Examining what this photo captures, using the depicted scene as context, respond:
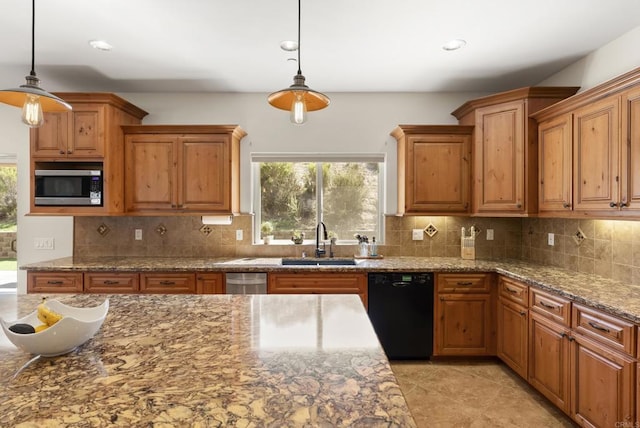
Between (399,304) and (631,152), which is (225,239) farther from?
(631,152)

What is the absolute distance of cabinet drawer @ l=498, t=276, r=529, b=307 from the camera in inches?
106

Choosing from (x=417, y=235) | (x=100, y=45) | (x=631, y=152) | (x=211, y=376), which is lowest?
(x=211, y=376)

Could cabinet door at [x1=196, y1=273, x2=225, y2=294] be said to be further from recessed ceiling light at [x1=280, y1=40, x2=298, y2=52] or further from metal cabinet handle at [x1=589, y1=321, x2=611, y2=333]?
metal cabinet handle at [x1=589, y1=321, x2=611, y2=333]

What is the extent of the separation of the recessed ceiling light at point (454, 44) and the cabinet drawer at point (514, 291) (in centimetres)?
191

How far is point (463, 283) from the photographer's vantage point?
3.15 metres

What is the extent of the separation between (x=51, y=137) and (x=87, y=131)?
336 mm

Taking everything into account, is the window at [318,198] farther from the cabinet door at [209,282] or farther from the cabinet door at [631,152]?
the cabinet door at [631,152]

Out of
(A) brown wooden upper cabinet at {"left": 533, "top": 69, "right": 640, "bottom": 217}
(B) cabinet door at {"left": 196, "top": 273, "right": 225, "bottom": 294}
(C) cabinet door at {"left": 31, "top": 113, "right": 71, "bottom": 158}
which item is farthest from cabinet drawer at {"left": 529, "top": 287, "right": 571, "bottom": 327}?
(C) cabinet door at {"left": 31, "top": 113, "right": 71, "bottom": 158}

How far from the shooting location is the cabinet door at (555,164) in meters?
2.67

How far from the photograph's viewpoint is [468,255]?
363cm

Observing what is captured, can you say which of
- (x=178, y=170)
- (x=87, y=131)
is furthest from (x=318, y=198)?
(x=87, y=131)

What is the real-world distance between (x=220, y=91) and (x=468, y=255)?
314 centimetres

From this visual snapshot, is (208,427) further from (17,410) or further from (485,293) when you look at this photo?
(485,293)

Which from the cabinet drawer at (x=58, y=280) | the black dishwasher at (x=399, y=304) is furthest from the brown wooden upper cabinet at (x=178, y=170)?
the black dishwasher at (x=399, y=304)
